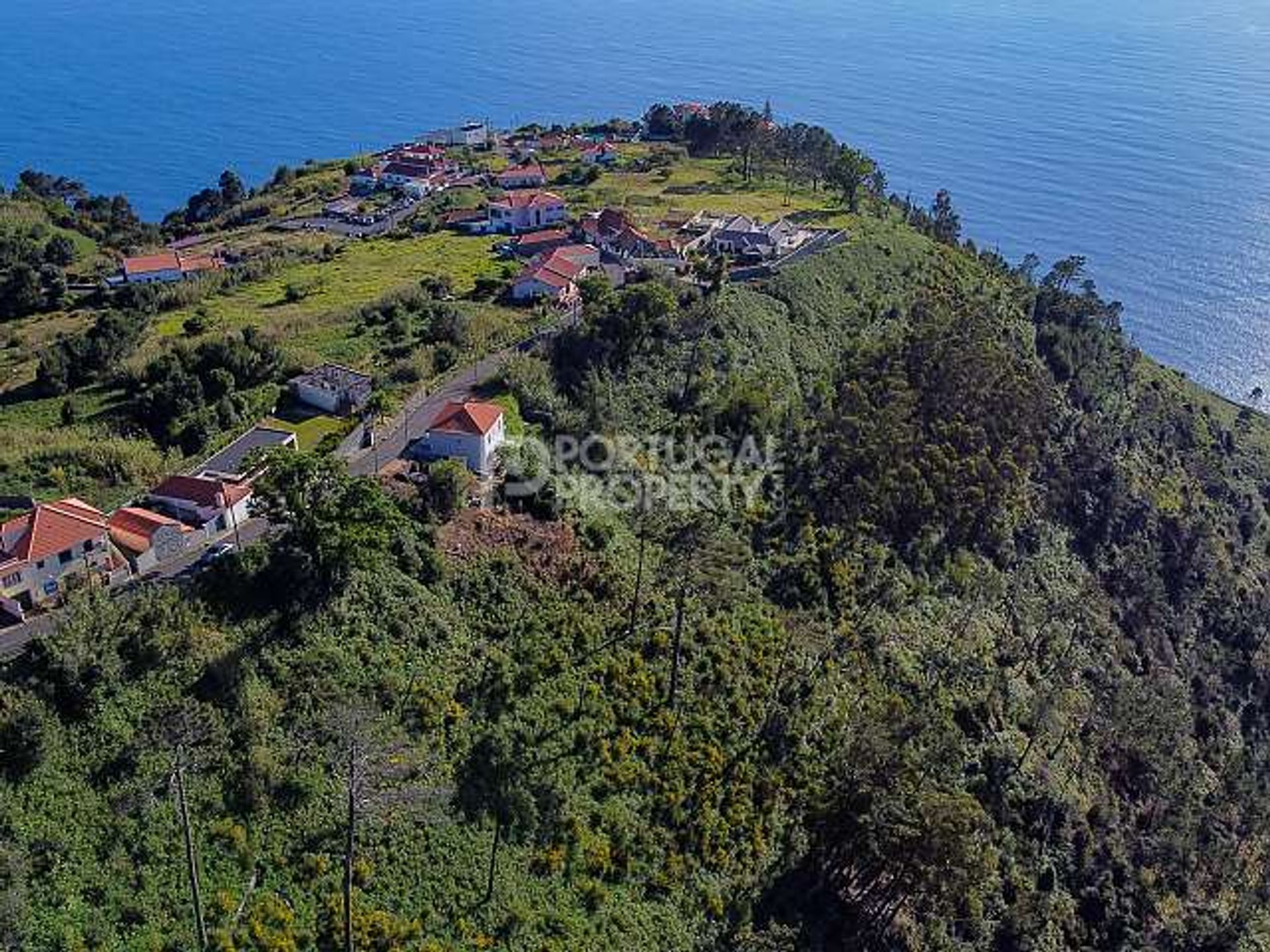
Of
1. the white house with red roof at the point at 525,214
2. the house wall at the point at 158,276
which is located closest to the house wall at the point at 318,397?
the house wall at the point at 158,276

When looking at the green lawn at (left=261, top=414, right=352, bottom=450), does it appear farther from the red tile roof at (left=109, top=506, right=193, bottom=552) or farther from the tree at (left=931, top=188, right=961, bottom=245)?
the tree at (left=931, top=188, right=961, bottom=245)

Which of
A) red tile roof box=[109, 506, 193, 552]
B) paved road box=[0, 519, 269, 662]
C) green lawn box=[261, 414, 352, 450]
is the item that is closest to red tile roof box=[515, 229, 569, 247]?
green lawn box=[261, 414, 352, 450]

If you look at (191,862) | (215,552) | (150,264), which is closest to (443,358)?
(215,552)

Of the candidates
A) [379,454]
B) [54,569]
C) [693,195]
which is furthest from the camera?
[693,195]

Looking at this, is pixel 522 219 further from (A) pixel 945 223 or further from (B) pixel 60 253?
(A) pixel 945 223

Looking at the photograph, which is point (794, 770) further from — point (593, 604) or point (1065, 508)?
point (1065, 508)

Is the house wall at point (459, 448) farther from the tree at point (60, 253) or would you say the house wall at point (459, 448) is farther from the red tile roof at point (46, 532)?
the tree at point (60, 253)
